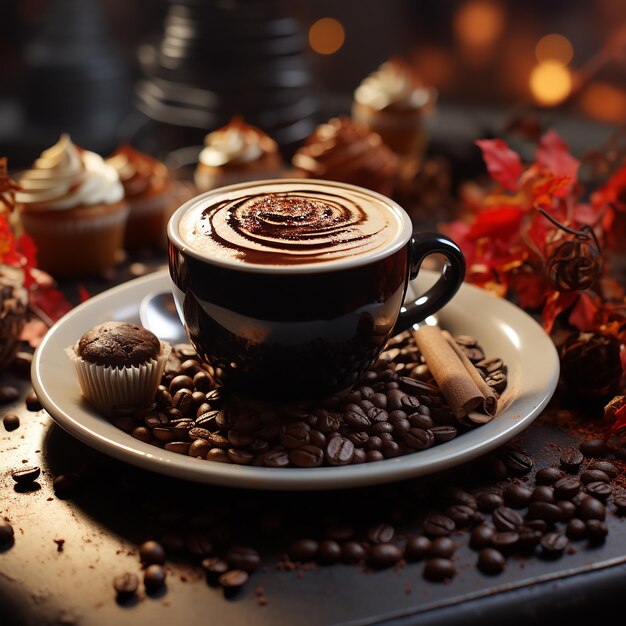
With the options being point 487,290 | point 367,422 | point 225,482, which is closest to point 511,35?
point 487,290

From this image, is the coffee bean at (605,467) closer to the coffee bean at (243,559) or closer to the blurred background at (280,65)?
the coffee bean at (243,559)

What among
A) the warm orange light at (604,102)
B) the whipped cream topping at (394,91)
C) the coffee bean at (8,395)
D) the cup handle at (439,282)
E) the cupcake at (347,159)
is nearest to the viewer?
the cup handle at (439,282)

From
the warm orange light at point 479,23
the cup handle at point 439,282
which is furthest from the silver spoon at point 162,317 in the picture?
the warm orange light at point 479,23

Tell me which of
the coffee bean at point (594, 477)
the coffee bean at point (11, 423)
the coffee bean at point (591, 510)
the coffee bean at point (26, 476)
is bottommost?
the coffee bean at point (11, 423)

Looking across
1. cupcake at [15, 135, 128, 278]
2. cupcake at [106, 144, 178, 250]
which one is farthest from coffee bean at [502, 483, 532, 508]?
cupcake at [106, 144, 178, 250]

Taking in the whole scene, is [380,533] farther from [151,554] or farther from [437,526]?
[151,554]

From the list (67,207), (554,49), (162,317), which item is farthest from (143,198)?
(554,49)
